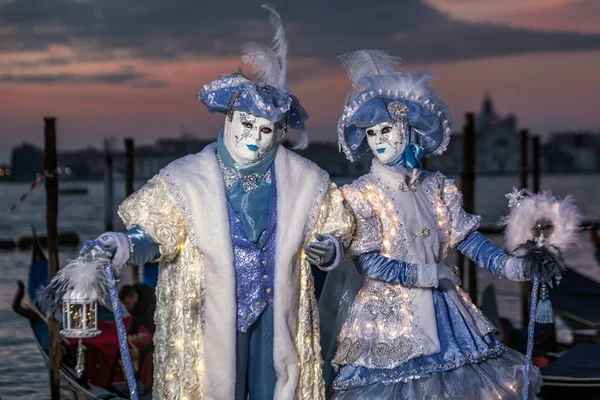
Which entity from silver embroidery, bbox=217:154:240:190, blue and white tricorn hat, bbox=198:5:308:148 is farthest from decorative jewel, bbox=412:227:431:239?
silver embroidery, bbox=217:154:240:190

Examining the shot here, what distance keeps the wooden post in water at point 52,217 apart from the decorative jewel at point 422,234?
11.6ft

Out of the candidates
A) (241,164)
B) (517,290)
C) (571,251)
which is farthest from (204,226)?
(517,290)

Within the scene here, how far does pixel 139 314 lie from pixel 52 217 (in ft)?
3.07

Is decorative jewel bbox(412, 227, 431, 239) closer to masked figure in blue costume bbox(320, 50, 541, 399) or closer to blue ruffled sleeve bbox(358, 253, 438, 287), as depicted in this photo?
masked figure in blue costume bbox(320, 50, 541, 399)

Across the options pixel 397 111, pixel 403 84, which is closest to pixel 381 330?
pixel 397 111

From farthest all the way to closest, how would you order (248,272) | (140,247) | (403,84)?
(403,84)
(248,272)
(140,247)

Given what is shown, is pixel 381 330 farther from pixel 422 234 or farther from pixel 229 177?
pixel 229 177

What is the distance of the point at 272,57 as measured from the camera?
377 cm

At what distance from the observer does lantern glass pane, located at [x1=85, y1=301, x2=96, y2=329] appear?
11.3 feet

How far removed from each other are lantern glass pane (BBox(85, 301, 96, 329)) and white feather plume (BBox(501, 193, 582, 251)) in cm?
165

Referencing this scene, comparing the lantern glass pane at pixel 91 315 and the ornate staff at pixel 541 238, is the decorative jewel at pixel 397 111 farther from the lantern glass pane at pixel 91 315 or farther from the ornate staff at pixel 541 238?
the lantern glass pane at pixel 91 315

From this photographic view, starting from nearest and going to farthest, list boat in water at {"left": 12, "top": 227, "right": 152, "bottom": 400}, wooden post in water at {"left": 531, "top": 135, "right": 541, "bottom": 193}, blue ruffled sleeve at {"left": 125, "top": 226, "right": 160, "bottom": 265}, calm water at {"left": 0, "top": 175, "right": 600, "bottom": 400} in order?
1. blue ruffled sleeve at {"left": 125, "top": 226, "right": 160, "bottom": 265}
2. boat in water at {"left": 12, "top": 227, "right": 152, "bottom": 400}
3. calm water at {"left": 0, "top": 175, "right": 600, "bottom": 400}
4. wooden post in water at {"left": 531, "top": 135, "right": 541, "bottom": 193}

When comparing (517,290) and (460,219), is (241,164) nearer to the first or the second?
(460,219)

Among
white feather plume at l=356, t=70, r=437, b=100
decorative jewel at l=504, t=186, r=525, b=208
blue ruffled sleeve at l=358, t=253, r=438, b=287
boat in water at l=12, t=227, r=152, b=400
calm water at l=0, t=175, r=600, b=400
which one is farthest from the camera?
calm water at l=0, t=175, r=600, b=400
